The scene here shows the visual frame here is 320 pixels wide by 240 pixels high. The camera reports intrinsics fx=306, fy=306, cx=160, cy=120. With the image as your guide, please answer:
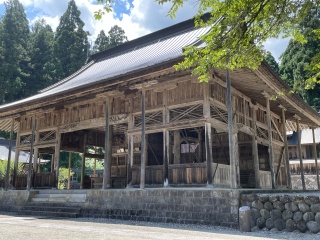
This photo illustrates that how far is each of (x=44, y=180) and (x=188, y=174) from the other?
9.02 metres

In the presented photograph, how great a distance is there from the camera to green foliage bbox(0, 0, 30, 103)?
37.8 m

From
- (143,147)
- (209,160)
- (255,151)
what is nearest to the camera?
(209,160)

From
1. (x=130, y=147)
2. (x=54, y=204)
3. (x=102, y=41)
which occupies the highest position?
(x=102, y=41)

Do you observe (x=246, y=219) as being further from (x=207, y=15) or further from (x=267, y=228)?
(x=207, y=15)

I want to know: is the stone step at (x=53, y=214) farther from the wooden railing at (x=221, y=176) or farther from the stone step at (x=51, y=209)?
the wooden railing at (x=221, y=176)

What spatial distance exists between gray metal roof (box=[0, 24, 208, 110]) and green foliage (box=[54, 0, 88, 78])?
75.0 ft

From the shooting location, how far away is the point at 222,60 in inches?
257

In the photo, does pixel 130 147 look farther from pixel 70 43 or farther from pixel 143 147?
pixel 70 43

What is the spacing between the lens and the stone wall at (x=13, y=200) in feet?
49.5

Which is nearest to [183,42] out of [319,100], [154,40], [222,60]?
[154,40]

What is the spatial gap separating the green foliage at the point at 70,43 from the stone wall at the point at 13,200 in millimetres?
27882

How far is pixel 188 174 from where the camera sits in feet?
36.7

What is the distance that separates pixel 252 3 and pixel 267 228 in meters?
6.01

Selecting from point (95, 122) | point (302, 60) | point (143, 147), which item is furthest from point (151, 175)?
point (302, 60)
